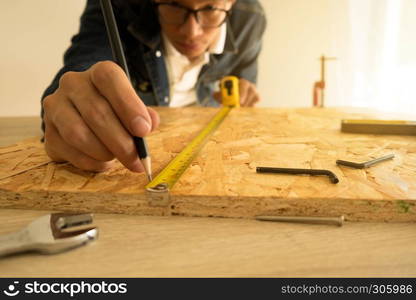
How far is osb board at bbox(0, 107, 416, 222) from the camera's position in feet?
1.65

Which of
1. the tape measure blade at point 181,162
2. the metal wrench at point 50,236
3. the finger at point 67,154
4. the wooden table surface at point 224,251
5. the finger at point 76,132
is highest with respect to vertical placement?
the finger at point 76,132

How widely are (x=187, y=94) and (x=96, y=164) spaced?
1451 millimetres

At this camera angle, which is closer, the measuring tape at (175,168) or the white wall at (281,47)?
the measuring tape at (175,168)

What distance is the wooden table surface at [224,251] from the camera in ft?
1.28

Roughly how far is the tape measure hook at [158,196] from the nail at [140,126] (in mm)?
103

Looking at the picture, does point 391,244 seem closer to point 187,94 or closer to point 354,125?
point 354,125

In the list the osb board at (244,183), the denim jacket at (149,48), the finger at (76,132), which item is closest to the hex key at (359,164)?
the osb board at (244,183)

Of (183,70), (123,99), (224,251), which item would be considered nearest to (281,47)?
(183,70)

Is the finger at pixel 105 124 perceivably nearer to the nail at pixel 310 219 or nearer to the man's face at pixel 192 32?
the nail at pixel 310 219

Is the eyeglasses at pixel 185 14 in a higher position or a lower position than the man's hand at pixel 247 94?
higher

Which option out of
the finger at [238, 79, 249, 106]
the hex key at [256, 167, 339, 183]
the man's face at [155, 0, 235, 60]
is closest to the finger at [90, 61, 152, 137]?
the hex key at [256, 167, 339, 183]

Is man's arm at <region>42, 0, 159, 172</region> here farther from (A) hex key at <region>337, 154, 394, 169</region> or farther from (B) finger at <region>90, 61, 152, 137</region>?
(A) hex key at <region>337, 154, 394, 169</region>

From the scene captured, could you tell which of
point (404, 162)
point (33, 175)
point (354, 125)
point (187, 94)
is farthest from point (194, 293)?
point (187, 94)

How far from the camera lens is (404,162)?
2.24 feet
